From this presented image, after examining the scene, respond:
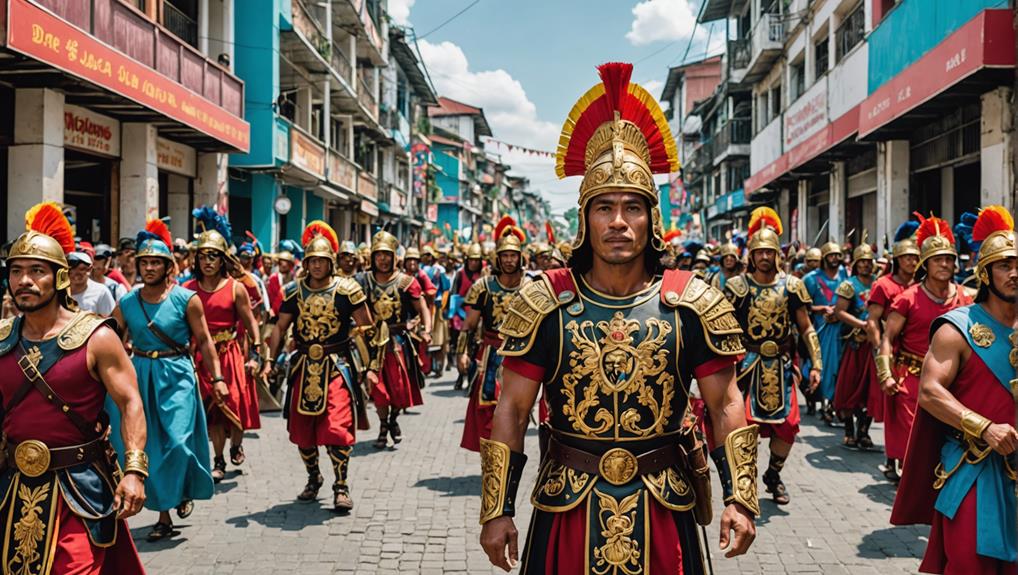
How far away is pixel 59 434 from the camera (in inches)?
155

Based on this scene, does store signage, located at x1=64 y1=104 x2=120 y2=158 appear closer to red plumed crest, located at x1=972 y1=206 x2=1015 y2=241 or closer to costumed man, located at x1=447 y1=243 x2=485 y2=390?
costumed man, located at x1=447 y1=243 x2=485 y2=390

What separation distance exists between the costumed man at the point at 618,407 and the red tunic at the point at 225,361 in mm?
5120

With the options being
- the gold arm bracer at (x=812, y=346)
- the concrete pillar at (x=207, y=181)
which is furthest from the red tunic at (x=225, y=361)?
the concrete pillar at (x=207, y=181)

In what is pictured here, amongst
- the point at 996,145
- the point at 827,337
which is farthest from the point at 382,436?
the point at 996,145

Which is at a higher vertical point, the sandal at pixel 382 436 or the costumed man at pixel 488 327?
the costumed man at pixel 488 327

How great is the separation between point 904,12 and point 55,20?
42.7 ft

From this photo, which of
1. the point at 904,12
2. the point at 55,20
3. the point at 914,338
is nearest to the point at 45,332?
the point at 914,338

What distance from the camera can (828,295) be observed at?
11.6 metres

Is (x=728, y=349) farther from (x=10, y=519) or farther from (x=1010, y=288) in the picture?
(x=10, y=519)

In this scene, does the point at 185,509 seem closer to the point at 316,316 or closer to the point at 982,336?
the point at 316,316

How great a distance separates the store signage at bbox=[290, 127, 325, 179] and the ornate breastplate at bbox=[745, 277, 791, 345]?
17955 mm

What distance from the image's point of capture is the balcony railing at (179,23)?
59.7 ft

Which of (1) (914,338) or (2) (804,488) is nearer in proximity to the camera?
(1) (914,338)

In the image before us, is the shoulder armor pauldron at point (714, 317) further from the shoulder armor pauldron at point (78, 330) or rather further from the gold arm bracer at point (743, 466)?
the shoulder armor pauldron at point (78, 330)
